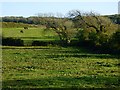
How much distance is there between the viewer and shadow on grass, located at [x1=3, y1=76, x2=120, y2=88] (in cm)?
1662

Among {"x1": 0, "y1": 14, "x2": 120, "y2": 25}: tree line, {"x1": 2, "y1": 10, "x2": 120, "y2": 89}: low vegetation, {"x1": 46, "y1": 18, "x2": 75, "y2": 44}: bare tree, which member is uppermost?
{"x1": 0, "y1": 14, "x2": 120, "y2": 25}: tree line

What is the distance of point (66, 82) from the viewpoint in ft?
58.1

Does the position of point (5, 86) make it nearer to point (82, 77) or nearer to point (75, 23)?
point (82, 77)

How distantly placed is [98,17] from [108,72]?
4301 centimetres

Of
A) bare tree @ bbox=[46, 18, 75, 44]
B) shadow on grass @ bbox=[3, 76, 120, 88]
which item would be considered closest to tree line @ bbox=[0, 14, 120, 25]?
bare tree @ bbox=[46, 18, 75, 44]

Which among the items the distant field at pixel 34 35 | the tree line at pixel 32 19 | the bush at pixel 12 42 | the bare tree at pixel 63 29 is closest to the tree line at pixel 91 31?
the bare tree at pixel 63 29

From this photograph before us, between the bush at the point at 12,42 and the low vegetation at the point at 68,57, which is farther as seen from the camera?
the bush at the point at 12,42

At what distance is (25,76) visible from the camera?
2008 centimetres

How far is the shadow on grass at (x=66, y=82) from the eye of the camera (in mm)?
16625

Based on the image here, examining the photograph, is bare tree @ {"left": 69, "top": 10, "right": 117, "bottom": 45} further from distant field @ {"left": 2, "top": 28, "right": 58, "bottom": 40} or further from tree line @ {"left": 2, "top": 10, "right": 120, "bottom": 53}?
distant field @ {"left": 2, "top": 28, "right": 58, "bottom": 40}

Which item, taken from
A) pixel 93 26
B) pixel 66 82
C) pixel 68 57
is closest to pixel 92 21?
pixel 93 26

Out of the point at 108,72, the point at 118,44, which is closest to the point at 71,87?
the point at 108,72

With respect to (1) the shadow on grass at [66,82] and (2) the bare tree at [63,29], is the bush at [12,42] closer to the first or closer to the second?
(2) the bare tree at [63,29]

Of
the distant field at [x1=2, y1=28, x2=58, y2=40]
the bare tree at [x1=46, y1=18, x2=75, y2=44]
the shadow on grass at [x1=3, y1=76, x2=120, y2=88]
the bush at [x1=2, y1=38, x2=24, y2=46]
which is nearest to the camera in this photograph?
the shadow on grass at [x1=3, y1=76, x2=120, y2=88]
